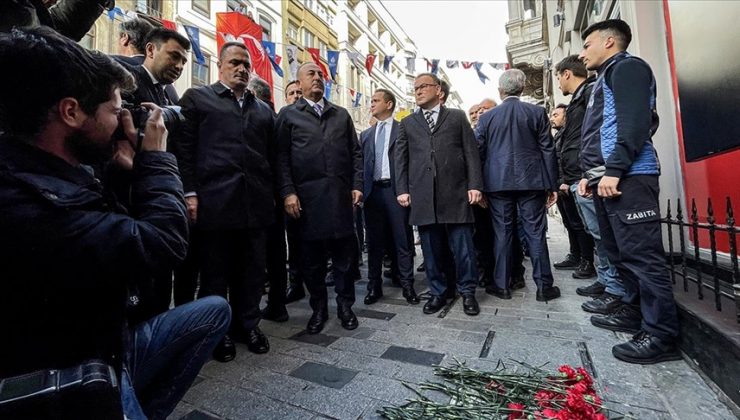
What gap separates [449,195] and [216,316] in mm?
2274

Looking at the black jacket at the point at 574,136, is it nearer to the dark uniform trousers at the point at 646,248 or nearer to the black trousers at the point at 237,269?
the dark uniform trousers at the point at 646,248

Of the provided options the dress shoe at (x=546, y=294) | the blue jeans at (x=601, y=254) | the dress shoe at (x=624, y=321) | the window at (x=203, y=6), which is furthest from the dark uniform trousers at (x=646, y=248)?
the window at (x=203, y=6)

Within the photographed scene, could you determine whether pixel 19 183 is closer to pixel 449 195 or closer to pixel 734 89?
pixel 449 195

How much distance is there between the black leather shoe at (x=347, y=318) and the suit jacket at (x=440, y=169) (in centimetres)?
101

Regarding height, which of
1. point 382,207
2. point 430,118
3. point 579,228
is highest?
point 430,118

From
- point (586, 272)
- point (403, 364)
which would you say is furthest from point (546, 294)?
point (403, 364)

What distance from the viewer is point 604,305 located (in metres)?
2.84

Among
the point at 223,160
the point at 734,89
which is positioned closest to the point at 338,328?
the point at 223,160

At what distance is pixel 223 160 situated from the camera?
93.1 inches

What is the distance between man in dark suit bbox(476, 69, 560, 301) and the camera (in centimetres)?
324

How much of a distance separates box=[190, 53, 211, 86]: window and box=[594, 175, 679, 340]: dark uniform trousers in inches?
566

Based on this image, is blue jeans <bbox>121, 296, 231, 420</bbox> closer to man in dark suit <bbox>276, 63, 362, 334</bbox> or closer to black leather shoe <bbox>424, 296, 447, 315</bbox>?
man in dark suit <bbox>276, 63, 362, 334</bbox>

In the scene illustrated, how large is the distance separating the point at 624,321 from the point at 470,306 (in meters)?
1.09

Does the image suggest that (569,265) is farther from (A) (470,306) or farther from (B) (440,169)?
(B) (440,169)
